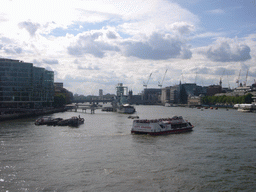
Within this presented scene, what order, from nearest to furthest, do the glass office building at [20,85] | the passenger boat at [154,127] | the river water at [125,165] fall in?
the river water at [125,165], the passenger boat at [154,127], the glass office building at [20,85]

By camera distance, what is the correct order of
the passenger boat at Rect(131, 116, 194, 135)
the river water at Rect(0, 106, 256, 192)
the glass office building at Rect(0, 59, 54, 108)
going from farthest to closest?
the glass office building at Rect(0, 59, 54, 108) < the passenger boat at Rect(131, 116, 194, 135) < the river water at Rect(0, 106, 256, 192)

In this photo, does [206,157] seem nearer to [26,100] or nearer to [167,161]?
[167,161]

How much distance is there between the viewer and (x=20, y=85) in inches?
5113

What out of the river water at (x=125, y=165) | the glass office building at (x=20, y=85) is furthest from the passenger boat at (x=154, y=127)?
the glass office building at (x=20, y=85)

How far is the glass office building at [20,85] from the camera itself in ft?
410

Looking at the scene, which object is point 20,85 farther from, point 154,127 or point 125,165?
point 125,165

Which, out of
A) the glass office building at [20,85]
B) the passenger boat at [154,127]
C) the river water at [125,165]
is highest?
the glass office building at [20,85]

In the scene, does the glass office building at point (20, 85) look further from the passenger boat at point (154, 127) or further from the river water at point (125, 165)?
the passenger boat at point (154, 127)

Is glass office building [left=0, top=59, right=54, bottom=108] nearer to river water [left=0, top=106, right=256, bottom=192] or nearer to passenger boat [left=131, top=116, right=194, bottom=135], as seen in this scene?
river water [left=0, top=106, right=256, bottom=192]

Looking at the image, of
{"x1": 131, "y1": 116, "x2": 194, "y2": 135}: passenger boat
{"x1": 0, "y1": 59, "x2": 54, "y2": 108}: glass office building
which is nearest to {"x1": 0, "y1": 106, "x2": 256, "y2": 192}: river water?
{"x1": 131, "y1": 116, "x2": 194, "y2": 135}: passenger boat

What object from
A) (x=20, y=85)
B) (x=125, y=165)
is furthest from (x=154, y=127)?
(x=20, y=85)

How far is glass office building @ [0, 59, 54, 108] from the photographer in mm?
125000

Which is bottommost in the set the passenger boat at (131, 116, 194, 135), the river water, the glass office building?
the river water

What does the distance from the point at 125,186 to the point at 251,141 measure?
107 feet
